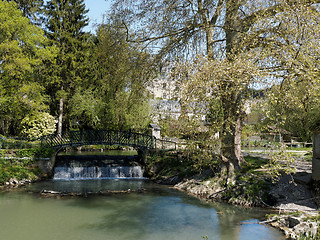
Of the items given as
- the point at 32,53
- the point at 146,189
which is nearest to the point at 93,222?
the point at 146,189

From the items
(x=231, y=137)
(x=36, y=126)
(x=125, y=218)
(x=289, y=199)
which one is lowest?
(x=125, y=218)

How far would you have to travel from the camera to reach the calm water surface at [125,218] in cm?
959

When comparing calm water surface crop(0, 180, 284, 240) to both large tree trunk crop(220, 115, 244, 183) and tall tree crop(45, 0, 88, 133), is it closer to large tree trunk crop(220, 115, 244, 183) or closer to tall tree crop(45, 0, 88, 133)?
large tree trunk crop(220, 115, 244, 183)

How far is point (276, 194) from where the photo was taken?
1263cm

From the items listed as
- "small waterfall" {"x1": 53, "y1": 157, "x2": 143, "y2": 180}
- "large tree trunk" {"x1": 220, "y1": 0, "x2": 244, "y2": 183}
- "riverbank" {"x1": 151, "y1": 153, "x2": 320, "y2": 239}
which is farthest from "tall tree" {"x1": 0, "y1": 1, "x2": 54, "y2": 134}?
"large tree trunk" {"x1": 220, "y1": 0, "x2": 244, "y2": 183}

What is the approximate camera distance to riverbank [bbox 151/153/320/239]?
936 cm

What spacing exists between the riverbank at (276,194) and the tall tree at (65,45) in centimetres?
2019

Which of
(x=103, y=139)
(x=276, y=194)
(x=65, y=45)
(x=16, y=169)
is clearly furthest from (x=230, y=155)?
(x=65, y=45)

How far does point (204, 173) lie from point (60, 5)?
1024 inches

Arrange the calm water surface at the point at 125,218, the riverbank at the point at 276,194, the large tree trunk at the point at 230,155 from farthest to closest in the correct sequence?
the large tree trunk at the point at 230,155 → the calm water surface at the point at 125,218 → the riverbank at the point at 276,194

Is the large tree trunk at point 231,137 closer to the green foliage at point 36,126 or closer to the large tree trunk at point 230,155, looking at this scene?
the large tree trunk at point 230,155

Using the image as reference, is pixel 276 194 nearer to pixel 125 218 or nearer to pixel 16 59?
pixel 125 218

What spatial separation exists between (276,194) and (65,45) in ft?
89.7

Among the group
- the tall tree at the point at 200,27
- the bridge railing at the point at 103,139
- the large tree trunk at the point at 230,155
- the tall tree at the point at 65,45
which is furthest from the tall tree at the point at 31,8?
the large tree trunk at the point at 230,155
